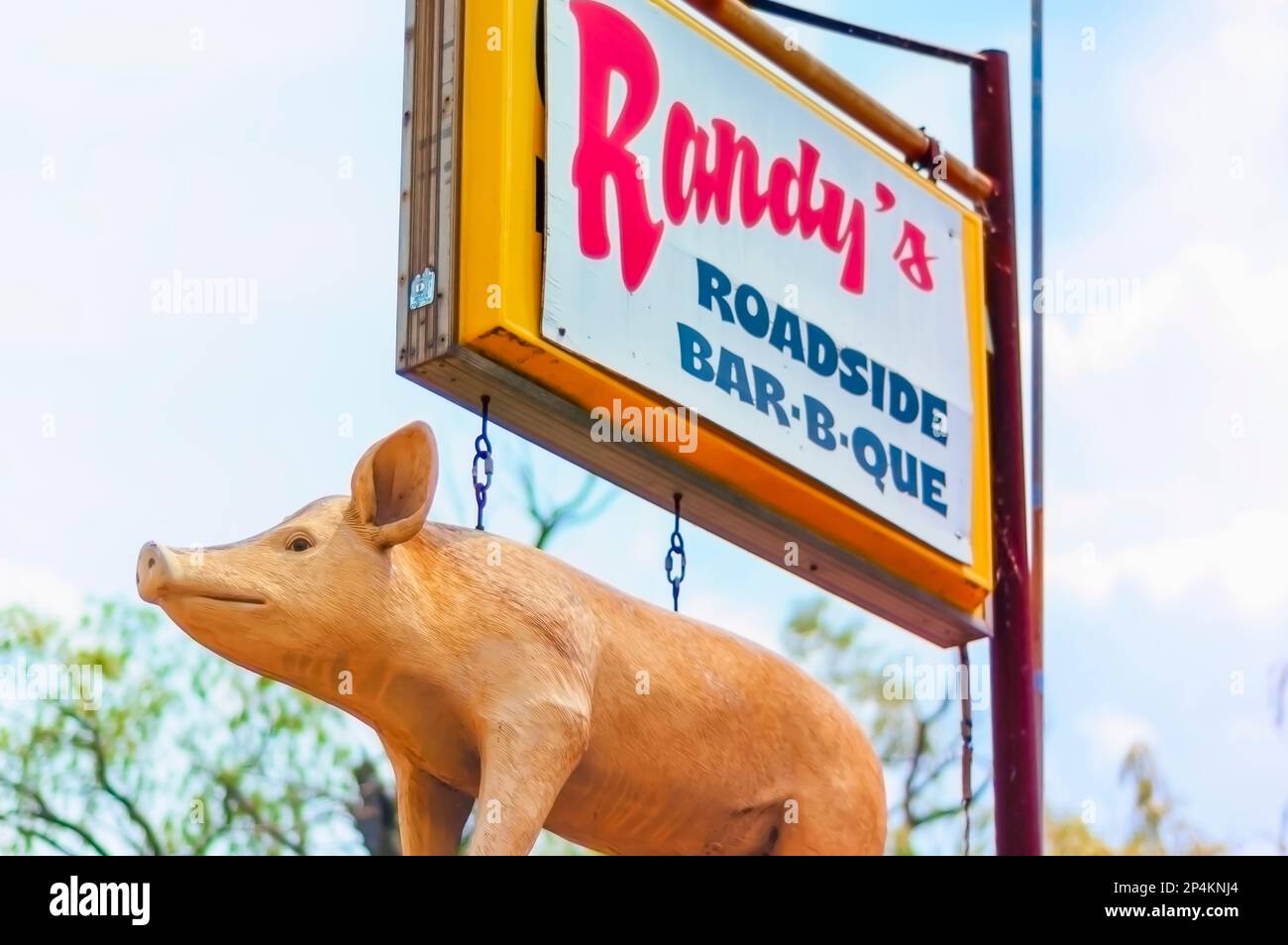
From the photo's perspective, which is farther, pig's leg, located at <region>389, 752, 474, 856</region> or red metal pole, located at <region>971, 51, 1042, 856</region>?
red metal pole, located at <region>971, 51, 1042, 856</region>

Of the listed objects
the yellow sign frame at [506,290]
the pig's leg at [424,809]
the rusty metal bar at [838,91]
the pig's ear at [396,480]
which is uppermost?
the rusty metal bar at [838,91]

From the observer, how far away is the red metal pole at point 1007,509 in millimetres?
8883

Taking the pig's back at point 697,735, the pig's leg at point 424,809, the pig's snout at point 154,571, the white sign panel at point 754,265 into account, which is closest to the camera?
the pig's snout at point 154,571

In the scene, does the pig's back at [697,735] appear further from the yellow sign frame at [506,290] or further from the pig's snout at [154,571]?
the pig's snout at [154,571]

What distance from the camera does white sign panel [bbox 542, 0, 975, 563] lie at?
24.6 feet

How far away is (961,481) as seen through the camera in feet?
29.7

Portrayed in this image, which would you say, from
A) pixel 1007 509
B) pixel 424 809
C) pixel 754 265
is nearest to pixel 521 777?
pixel 424 809

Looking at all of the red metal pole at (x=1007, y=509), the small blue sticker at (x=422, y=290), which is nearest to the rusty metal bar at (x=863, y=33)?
the red metal pole at (x=1007, y=509)

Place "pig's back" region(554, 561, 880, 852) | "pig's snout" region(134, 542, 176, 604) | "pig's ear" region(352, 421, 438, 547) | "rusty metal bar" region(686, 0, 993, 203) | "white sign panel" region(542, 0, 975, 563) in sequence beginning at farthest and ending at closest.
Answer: "rusty metal bar" region(686, 0, 993, 203), "white sign panel" region(542, 0, 975, 563), "pig's back" region(554, 561, 880, 852), "pig's ear" region(352, 421, 438, 547), "pig's snout" region(134, 542, 176, 604)

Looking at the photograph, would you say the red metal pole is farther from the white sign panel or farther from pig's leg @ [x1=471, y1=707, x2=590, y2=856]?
pig's leg @ [x1=471, y1=707, x2=590, y2=856]

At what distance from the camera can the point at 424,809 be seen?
7.16 metres

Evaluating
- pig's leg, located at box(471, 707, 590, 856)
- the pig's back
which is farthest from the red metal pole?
pig's leg, located at box(471, 707, 590, 856)

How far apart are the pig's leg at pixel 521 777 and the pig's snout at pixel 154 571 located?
3.43ft

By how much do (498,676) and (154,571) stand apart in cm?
106
